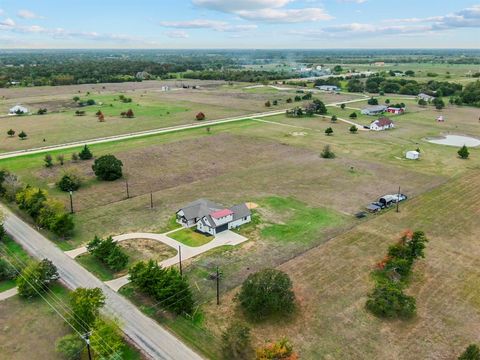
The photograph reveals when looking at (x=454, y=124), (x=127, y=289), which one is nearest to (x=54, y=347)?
(x=127, y=289)

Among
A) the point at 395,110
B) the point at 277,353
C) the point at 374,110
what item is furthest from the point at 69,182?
the point at 395,110

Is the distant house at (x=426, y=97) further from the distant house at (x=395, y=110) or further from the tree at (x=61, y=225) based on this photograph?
the tree at (x=61, y=225)

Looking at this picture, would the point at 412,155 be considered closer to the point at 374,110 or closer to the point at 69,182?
the point at 374,110

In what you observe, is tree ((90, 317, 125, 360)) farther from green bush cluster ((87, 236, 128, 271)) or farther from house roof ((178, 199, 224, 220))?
house roof ((178, 199, 224, 220))

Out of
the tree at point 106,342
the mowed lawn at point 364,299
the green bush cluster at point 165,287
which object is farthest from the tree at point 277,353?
A: the tree at point 106,342

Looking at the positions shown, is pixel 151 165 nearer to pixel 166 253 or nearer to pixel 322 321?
pixel 166 253

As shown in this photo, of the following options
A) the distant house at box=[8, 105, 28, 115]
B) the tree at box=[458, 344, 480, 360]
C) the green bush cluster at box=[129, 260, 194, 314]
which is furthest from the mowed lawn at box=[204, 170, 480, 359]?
the distant house at box=[8, 105, 28, 115]
